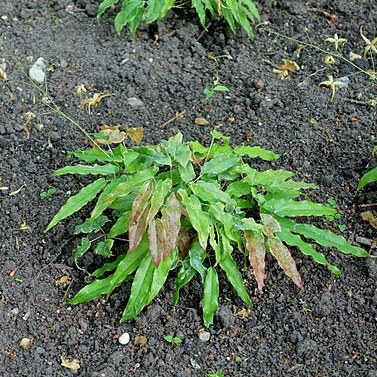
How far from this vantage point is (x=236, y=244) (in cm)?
356

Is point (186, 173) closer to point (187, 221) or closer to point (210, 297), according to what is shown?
point (187, 221)

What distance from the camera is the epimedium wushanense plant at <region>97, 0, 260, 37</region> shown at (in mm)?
4430

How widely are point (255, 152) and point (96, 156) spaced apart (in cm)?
74

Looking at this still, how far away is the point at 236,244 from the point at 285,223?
24cm

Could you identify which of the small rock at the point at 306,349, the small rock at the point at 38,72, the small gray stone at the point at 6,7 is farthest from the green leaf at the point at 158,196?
the small gray stone at the point at 6,7

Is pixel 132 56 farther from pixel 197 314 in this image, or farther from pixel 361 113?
pixel 197 314

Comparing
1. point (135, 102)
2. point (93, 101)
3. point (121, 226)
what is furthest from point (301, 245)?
point (93, 101)

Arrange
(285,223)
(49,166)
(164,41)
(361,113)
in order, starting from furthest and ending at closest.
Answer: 1. (164,41)
2. (361,113)
3. (49,166)
4. (285,223)

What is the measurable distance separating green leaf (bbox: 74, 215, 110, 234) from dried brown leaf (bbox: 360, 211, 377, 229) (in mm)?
1236

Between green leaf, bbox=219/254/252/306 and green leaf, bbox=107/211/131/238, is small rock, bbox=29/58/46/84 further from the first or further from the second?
green leaf, bbox=219/254/252/306

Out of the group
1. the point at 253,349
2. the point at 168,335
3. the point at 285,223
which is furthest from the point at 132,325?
the point at 285,223

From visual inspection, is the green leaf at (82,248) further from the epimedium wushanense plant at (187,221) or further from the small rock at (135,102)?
the small rock at (135,102)

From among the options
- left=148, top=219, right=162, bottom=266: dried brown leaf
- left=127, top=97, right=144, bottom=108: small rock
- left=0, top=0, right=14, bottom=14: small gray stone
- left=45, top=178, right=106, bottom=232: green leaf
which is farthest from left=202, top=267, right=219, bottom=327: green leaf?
left=0, top=0, right=14, bottom=14: small gray stone

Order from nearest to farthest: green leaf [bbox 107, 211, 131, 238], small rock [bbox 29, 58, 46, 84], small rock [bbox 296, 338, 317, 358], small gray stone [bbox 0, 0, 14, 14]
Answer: small rock [bbox 296, 338, 317, 358] < green leaf [bbox 107, 211, 131, 238] < small rock [bbox 29, 58, 46, 84] < small gray stone [bbox 0, 0, 14, 14]
